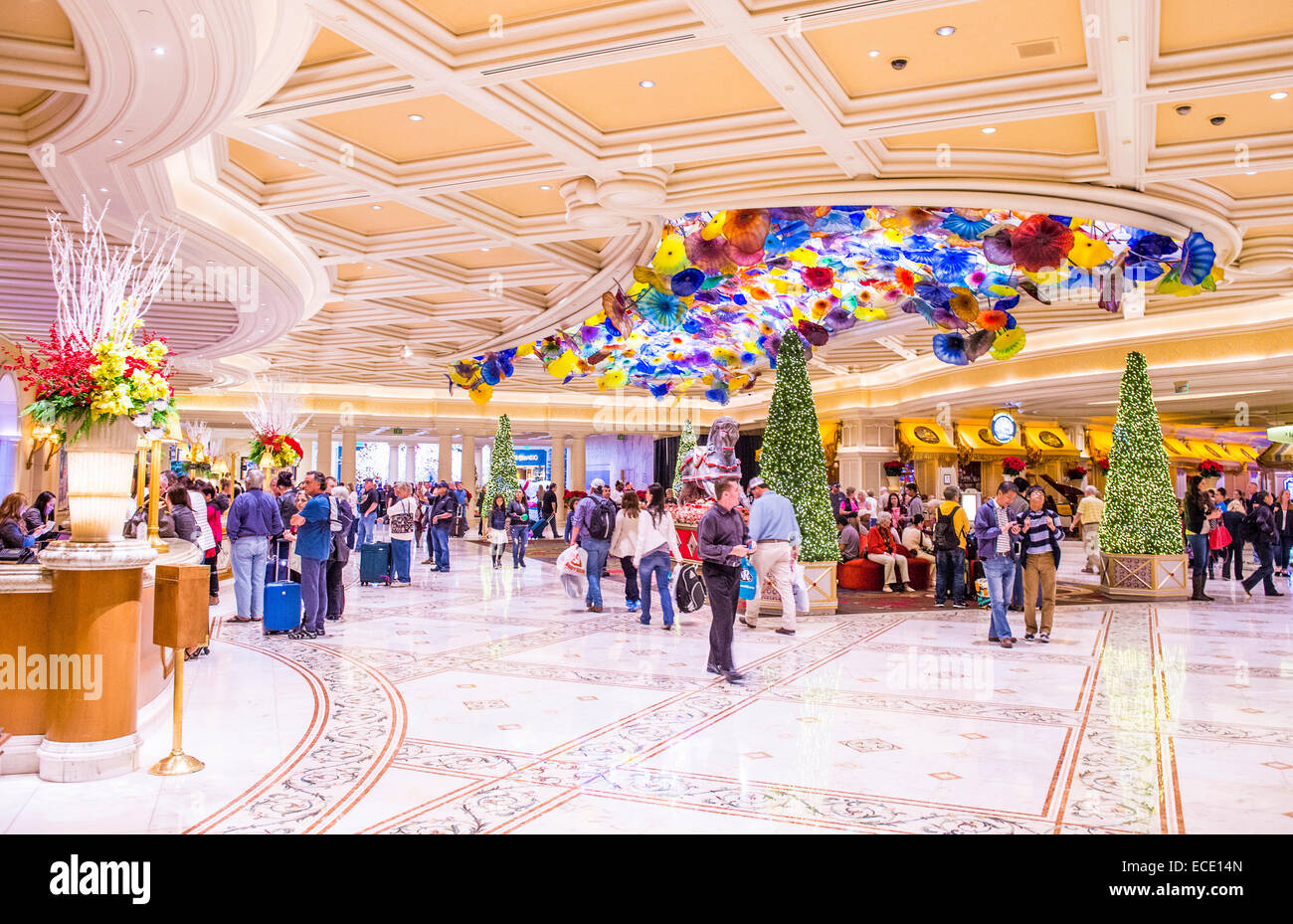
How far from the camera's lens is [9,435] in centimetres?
1464

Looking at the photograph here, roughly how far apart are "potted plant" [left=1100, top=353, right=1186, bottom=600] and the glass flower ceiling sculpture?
2256 millimetres

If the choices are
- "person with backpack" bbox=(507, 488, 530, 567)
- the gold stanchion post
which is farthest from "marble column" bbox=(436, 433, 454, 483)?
the gold stanchion post

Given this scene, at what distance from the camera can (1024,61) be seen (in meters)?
5.24

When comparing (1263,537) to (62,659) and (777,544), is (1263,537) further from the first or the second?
(62,659)

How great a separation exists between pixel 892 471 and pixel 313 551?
49.4ft

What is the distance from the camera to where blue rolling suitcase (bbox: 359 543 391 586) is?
1189 cm

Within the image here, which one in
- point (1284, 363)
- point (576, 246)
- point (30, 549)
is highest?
point (576, 246)

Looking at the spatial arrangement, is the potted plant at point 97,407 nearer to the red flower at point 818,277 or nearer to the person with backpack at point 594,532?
the person with backpack at point 594,532

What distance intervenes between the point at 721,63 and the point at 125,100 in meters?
3.33

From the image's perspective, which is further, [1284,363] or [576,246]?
[1284,363]

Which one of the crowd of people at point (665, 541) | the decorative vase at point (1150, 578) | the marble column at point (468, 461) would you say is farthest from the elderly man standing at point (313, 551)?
the marble column at point (468, 461)

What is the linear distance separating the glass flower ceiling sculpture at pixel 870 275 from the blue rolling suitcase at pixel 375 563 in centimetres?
375
